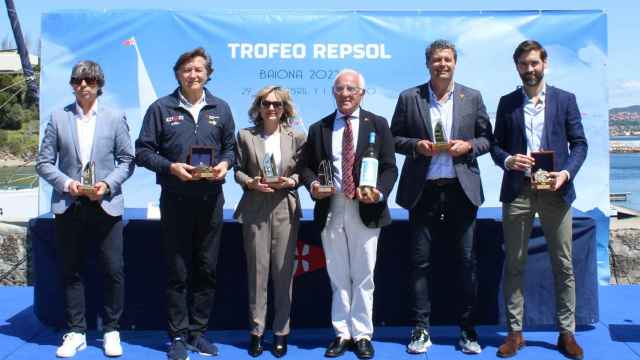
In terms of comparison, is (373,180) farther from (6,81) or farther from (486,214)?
(6,81)

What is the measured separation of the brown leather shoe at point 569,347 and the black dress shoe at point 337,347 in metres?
1.20

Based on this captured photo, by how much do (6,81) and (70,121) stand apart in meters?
25.4

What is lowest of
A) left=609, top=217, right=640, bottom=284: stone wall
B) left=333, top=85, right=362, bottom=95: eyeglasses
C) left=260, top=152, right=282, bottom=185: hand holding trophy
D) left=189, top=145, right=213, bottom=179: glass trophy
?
left=609, top=217, right=640, bottom=284: stone wall

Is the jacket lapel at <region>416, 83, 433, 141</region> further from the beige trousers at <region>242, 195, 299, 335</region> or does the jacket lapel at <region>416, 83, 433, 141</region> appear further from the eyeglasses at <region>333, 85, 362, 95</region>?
the beige trousers at <region>242, 195, 299, 335</region>

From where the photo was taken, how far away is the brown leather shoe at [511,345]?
362cm

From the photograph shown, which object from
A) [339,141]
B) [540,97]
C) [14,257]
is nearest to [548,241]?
[540,97]

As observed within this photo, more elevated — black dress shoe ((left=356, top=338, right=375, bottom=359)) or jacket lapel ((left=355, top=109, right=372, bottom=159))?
jacket lapel ((left=355, top=109, right=372, bottom=159))

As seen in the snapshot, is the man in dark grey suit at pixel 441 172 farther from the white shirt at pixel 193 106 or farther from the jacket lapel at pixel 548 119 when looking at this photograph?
the white shirt at pixel 193 106

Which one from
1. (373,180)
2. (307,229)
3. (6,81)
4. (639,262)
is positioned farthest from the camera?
(6,81)

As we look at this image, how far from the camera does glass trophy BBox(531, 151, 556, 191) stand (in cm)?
340

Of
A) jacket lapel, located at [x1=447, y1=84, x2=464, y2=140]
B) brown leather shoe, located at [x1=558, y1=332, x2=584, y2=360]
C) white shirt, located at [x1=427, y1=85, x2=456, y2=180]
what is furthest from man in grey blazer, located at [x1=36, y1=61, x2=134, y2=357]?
brown leather shoe, located at [x1=558, y1=332, x2=584, y2=360]

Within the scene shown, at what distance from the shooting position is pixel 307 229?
4.14 meters

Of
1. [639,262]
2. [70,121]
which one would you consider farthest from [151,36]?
[639,262]

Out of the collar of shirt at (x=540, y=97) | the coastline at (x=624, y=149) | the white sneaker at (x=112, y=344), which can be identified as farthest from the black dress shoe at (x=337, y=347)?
the coastline at (x=624, y=149)
